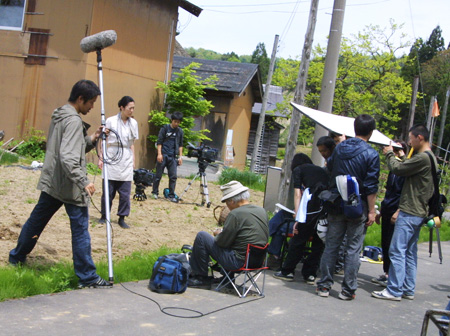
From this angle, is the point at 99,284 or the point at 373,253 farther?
the point at 373,253

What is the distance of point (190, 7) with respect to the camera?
18266 millimetres

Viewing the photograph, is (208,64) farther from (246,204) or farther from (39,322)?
(39,322)

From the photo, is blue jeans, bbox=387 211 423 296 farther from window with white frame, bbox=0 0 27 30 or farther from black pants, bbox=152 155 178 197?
window with white frame, bbox=0 0 27 30

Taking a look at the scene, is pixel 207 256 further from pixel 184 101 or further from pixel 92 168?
pixel 184 101

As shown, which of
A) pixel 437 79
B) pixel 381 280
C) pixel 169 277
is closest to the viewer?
pixel 169 277

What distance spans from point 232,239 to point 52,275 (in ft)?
6.31

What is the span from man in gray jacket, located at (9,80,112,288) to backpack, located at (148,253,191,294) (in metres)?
0.51

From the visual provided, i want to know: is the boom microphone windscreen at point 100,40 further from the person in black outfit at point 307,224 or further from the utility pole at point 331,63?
the utility pole at point 331,63

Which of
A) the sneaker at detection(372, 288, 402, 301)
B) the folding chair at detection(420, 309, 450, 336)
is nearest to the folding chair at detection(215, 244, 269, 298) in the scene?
the sneaker at detection(372, 288, 402, 301)

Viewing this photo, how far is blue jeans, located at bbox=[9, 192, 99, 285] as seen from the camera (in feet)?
19.0

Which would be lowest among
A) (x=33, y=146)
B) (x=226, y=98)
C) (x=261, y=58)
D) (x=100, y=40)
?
(x=33, y=146)

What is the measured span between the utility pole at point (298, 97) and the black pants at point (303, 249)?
3435mm

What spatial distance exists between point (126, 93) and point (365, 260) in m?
9.59

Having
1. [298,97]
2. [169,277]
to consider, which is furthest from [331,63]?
[169,277]
